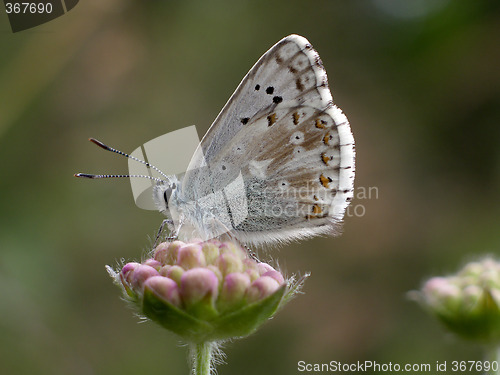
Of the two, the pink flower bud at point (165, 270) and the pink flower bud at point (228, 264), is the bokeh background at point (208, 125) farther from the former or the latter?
the pink flower bud at point (228, 264)

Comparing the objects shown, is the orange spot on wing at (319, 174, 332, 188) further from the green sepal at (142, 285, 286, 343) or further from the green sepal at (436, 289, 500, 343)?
the green sepal at (142, 285, 286, 343)

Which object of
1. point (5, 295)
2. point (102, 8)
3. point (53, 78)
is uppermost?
point (102, 8)

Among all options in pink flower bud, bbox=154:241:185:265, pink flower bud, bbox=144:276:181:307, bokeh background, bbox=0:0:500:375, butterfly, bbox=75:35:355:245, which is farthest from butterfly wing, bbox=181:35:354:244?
bokeh background, bbox=0:0:500:375

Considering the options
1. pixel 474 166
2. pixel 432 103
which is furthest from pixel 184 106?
pixel 474 166

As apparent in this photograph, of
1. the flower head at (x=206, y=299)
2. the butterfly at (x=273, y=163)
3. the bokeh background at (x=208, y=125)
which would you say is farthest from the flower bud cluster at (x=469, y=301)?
the bokeh background at (x=208, y=125)

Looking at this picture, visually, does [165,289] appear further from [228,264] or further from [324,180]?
[324,180]

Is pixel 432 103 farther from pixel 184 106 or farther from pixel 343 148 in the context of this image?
pixel 343 148

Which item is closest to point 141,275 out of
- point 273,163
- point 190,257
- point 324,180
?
point 190,257
